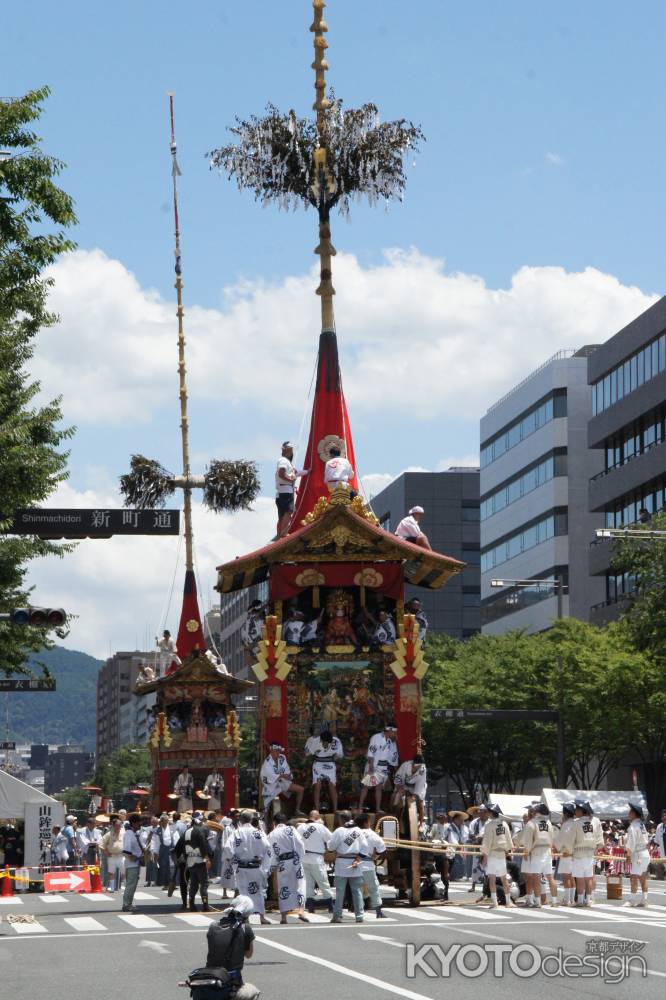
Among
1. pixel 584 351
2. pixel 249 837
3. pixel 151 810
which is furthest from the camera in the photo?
pixel 584 351

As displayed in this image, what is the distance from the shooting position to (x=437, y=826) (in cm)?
3744

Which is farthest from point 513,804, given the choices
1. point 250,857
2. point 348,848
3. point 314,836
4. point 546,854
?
point 250,857

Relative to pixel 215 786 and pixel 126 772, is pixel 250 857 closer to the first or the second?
pixel 215 786

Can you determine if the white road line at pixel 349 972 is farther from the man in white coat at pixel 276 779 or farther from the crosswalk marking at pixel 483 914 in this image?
the man in white coat at pixel 276 779

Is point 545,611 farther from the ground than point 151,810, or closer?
farther from the ground

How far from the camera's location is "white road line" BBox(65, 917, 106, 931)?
987 inches

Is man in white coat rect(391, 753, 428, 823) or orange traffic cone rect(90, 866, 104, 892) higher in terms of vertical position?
man in white coat rect(391, 753, 428, 823)

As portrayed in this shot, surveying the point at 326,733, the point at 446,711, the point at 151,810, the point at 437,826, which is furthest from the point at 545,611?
the point at 326,733

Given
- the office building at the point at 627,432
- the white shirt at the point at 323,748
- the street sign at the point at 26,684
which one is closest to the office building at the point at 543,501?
the office building at the point at 627,432

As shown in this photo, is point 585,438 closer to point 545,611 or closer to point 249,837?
point 545,611

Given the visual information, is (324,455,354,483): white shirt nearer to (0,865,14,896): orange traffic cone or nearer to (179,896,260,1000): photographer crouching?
(0,865,14,896): orange traffic cone

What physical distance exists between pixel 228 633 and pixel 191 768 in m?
111

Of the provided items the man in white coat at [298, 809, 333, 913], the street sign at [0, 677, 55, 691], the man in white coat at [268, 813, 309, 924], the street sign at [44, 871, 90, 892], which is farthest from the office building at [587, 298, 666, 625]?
the man in white coat at [268, 813, 309, 924]

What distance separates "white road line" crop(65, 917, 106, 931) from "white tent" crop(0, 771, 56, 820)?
13918 millimetres
